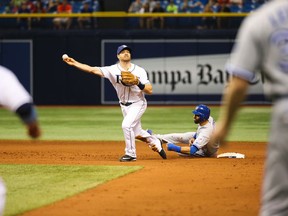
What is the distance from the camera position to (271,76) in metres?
4.63

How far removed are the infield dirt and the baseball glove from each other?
1248 millimetres

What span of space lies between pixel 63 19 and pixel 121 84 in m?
16.6

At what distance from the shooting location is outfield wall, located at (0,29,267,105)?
94.4 feet

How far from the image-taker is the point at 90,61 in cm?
2925

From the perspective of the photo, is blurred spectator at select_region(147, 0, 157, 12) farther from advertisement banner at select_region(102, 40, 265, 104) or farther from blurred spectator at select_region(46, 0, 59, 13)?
blurred spectator at select_region(46, 0, 59, 13)

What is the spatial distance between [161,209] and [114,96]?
68.7 feet

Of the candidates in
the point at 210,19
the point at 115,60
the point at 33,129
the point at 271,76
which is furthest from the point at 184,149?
the point at 115,60

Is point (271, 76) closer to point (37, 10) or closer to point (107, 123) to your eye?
point (107, 123)

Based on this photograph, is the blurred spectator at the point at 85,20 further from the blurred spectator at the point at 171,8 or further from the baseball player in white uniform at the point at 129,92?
the baseball player in white uniform at the point at 129,92

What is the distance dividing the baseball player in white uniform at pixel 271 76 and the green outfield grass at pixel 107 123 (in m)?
13.5

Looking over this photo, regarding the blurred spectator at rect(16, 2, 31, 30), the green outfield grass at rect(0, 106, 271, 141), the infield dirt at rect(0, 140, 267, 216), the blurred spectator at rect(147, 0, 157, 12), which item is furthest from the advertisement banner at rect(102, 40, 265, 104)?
the infield dirt at rect(0, 140, 267, 216)

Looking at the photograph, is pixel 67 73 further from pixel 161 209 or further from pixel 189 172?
pixel 161 209

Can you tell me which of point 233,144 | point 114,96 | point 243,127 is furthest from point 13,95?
point 114,96

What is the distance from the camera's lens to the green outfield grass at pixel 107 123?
62.9 ft
